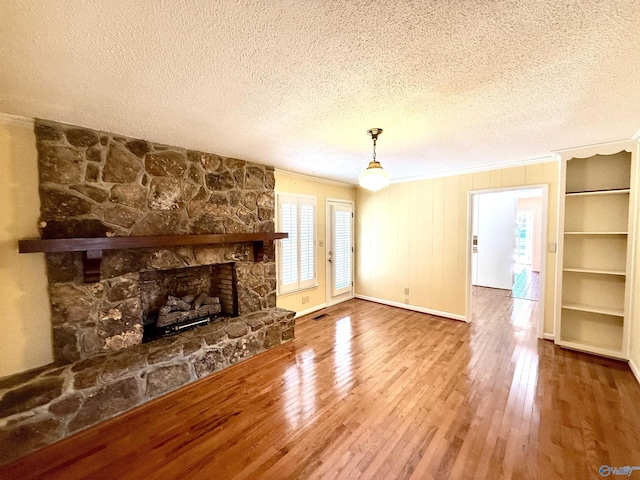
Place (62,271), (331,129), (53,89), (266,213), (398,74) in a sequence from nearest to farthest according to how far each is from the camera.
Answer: (398,74), (53,89), (62,271), (331,129), (266,213)

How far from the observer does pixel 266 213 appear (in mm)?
3881

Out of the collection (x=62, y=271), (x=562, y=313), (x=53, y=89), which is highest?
(x=53, y=89)

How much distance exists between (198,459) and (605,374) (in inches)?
155

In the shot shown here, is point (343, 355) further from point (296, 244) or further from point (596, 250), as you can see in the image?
point (596, 250)

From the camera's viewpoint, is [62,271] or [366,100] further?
[62,271]

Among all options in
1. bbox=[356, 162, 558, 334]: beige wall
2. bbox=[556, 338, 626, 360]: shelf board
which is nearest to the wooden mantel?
bbox=[356, 162, 558, 334]: beige wall

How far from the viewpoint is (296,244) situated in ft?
14.5

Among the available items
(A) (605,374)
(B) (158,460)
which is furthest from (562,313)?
(B) (158,460)

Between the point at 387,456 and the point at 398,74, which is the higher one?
the point at 398,74

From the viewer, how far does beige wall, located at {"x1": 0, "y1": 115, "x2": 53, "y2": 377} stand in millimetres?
2104

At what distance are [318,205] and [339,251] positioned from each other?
1.06 meters

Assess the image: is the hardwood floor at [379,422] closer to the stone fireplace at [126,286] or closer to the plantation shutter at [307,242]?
the stone fireplace at [126,286]

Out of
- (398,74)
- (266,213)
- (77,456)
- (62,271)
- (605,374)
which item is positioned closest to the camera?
(398,74)

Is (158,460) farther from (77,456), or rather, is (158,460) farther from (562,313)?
(562,313)
